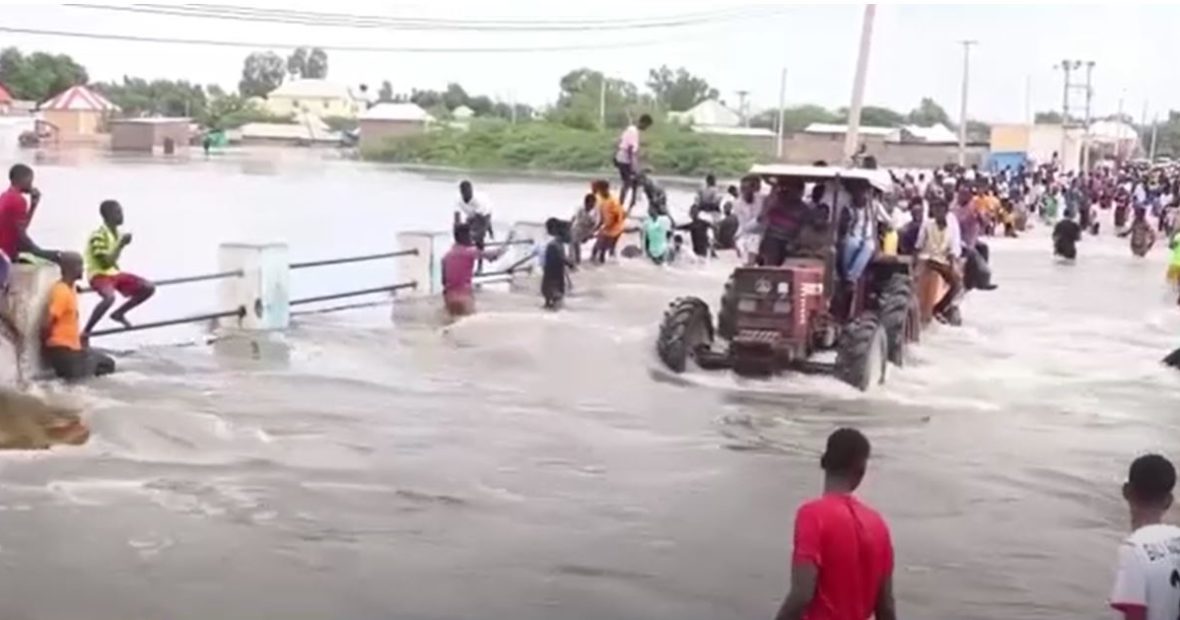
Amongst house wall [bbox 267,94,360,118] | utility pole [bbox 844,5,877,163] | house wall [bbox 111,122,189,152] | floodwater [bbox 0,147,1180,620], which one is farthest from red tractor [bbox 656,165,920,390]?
house wall [bbox 267,94,360,118]

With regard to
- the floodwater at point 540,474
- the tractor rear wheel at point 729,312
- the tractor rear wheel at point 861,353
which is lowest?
the floodwater at point 540,474

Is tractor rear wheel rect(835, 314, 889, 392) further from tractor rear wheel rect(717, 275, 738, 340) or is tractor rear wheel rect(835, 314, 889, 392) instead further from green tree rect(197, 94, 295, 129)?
green tree rect(197, 94, 295, 129)

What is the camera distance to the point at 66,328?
582 inches

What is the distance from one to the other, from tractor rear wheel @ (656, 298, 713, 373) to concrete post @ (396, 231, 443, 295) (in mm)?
6874

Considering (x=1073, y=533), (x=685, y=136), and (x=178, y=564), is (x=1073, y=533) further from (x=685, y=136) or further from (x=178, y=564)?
(x=685, y=136)

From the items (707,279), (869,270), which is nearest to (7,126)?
(707,279)

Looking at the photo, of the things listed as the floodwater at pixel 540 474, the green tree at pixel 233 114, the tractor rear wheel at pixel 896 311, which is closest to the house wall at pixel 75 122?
the green tree at pixel 233 114

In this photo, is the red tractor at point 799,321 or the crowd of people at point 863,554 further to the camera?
the red tractor at point 799,321

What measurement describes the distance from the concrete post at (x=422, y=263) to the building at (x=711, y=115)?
83.4 metres

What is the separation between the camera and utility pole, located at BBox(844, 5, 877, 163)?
3506 cm

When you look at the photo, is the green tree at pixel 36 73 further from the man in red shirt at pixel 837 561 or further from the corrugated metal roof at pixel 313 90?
the man in red shirt at pixel 837 561

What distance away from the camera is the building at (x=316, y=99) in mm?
114875

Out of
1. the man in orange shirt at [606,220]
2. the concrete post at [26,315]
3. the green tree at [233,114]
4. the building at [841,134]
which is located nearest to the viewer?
the concrete post at [26,315]

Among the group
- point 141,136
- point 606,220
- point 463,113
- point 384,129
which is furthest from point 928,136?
point 606,220
